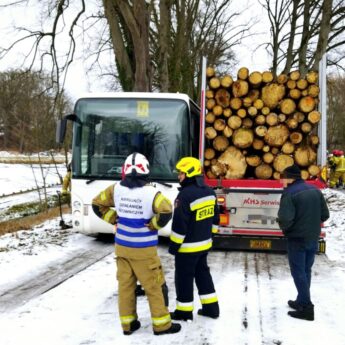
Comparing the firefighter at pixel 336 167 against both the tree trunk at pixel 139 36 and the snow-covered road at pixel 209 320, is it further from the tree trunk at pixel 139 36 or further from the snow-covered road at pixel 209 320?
the snow-covered road at pixel 209 320

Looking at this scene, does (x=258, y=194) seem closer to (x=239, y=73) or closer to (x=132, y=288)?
(x=239, y=73)

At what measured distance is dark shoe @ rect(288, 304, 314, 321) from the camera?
198 inches

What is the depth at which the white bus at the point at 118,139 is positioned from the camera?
27.6ft

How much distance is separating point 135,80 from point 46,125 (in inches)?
174

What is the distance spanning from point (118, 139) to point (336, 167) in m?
15.4

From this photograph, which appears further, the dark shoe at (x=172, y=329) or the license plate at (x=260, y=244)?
the license plate at (x=260, y=244)

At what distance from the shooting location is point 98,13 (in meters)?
18.6

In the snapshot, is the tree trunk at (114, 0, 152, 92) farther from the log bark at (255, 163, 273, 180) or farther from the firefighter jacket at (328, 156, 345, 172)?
the firefighter jacket at (328, 156, 345, 172)

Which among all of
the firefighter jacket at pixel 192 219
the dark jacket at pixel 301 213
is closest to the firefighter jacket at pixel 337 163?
the dark jacket at pixel 301 213

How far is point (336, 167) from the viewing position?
21562 millimetres

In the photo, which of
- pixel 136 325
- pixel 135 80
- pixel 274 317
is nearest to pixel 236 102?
pixel 274 317

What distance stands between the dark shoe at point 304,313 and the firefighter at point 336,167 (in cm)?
1730

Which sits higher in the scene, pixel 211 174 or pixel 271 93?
pixel 271 93

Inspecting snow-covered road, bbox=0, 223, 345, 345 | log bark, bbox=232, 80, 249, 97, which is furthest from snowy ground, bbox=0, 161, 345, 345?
log bark, bbox=232, 80, 249, 97
